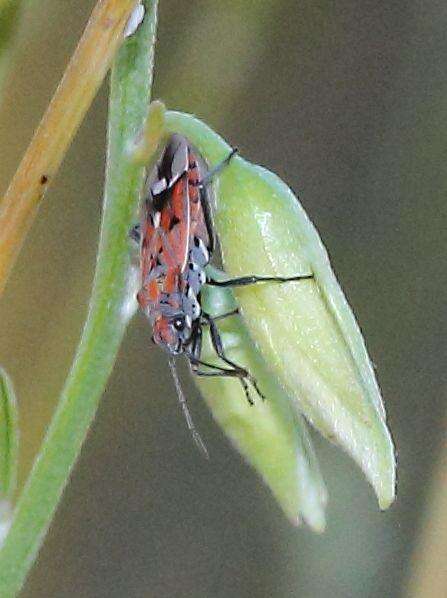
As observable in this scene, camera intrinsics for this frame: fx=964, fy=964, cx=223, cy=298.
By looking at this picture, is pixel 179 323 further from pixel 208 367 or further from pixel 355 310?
pixel 355 310

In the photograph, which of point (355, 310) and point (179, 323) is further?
point (355, 310)

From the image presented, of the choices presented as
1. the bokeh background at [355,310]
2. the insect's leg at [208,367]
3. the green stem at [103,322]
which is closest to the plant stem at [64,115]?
the green stem at [103,322]

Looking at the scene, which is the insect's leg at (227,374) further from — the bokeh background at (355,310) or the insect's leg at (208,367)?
the bokeh background at (355,310)

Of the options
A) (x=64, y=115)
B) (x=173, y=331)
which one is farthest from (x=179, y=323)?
(x=64, y=115)

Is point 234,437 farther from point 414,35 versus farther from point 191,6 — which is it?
point 414,35

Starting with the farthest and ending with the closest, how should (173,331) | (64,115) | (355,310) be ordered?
(355,310), (173,331), (64,115)

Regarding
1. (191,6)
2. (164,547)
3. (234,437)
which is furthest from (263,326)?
(164,547)
